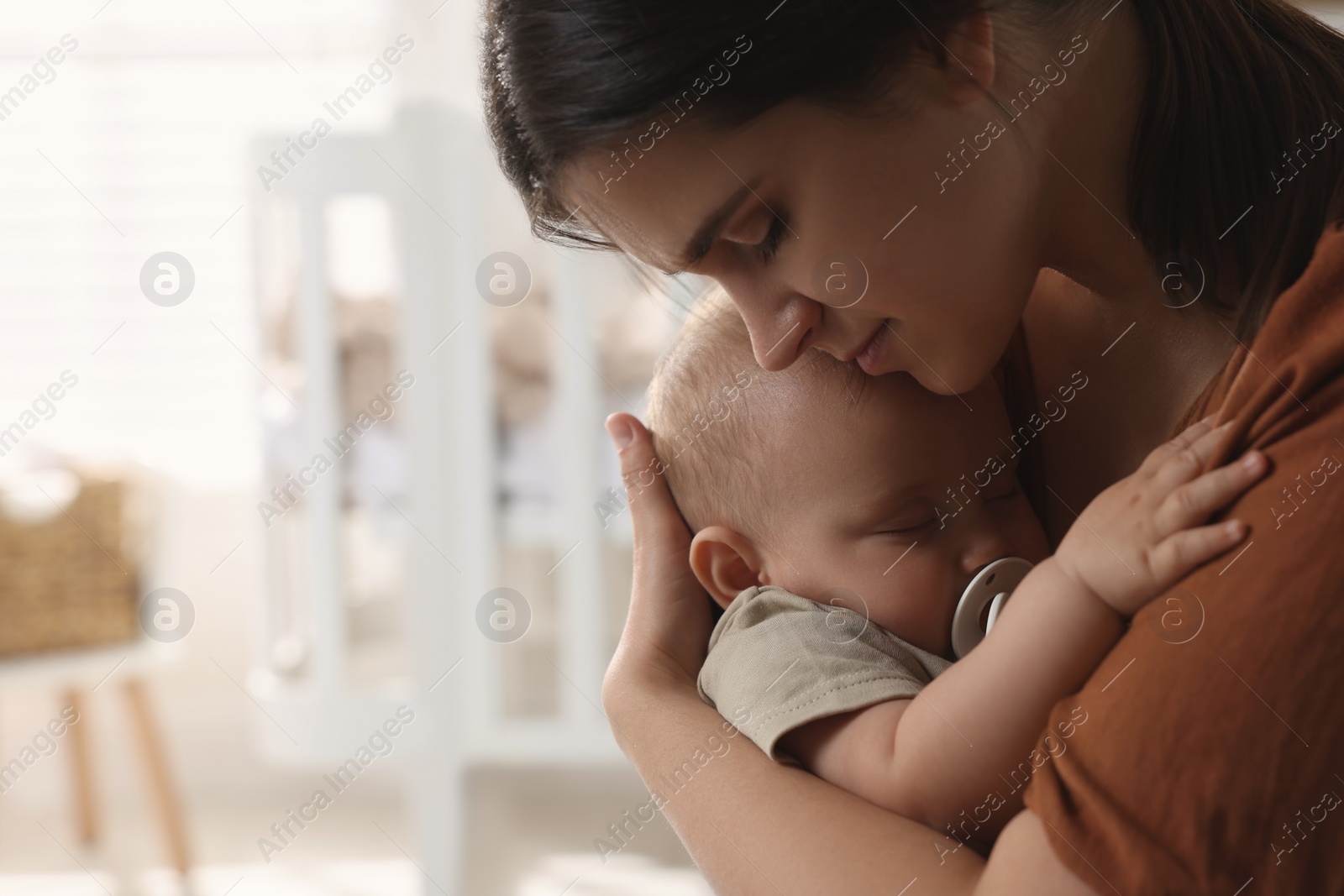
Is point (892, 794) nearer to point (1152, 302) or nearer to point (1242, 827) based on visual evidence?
point (1242, 827)

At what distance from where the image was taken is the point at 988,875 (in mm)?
646

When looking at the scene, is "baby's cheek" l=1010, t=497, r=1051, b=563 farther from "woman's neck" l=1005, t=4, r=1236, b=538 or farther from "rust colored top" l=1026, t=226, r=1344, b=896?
"rust colored top" l=1026, t=226, r=1344, b=896

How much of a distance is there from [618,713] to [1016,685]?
359 millimetres

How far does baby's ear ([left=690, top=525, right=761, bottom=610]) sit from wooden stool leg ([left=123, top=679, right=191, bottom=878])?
213 cm

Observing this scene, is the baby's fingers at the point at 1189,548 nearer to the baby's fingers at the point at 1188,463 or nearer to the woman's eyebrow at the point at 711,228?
the baby's fingers at the point at 1188,463

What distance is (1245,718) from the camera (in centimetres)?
57

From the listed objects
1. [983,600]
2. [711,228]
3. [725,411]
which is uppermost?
[711,228]

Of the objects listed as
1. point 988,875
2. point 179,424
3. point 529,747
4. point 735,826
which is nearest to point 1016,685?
point 988,875

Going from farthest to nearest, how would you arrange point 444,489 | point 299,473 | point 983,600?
point 299,473 → point 444,489 → point 983,600

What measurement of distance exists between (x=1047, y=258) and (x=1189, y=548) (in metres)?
0.32

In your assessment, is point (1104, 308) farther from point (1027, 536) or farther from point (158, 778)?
point (158, 778)

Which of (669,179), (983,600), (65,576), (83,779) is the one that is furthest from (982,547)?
(83,779)

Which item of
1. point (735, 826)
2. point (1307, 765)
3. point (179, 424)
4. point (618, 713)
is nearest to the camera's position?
point (1307, 765)

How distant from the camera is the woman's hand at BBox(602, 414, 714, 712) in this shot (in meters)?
0.97
